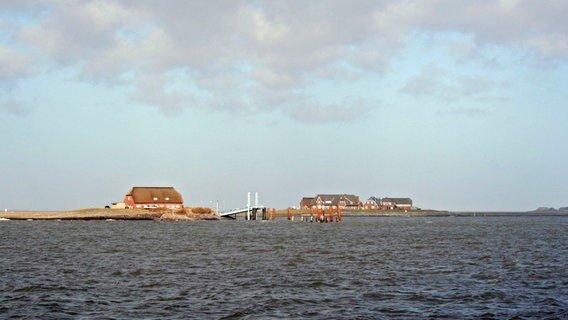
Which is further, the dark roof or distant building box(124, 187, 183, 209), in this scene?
the dark roof

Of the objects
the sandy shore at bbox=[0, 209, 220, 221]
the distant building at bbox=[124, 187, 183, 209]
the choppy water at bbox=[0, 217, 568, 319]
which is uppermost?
the distant building at bbox=[124, 187, 183, 209]

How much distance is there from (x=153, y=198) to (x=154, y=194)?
67.0 inches

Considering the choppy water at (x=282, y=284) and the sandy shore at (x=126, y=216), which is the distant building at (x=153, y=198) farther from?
the choppy water at (x=282, y=284)

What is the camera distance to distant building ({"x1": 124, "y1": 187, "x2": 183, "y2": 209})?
166 metres

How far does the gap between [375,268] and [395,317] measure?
15.8 m

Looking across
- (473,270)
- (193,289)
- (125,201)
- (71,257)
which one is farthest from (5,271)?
(125,201)

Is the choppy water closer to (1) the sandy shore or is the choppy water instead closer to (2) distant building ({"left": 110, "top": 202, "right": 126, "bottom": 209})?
(1) the sandy shore

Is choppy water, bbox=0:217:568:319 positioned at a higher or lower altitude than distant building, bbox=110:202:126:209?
lower

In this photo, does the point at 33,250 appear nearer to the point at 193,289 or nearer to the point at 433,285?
the point at 193,289

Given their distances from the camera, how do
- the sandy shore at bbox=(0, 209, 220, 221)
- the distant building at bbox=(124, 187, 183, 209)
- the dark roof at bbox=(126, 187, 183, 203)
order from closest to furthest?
the sandy shore at bbox=(0, 209, 220, 221) < the distant building at bbox=(124, 187, 183, 209) < the dark roof at bbox=(126, 187, 183, 203)

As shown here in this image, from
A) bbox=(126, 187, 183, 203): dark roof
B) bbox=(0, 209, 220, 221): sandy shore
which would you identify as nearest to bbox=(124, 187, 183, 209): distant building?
bbox=(126, 187, 183, 203): dark roof

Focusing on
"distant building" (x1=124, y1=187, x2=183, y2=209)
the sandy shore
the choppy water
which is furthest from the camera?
"distant building" (x1=124, y1=187, x2=183, y2=209)

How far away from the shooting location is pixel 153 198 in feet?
548

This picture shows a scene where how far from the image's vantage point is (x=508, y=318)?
2230cm
